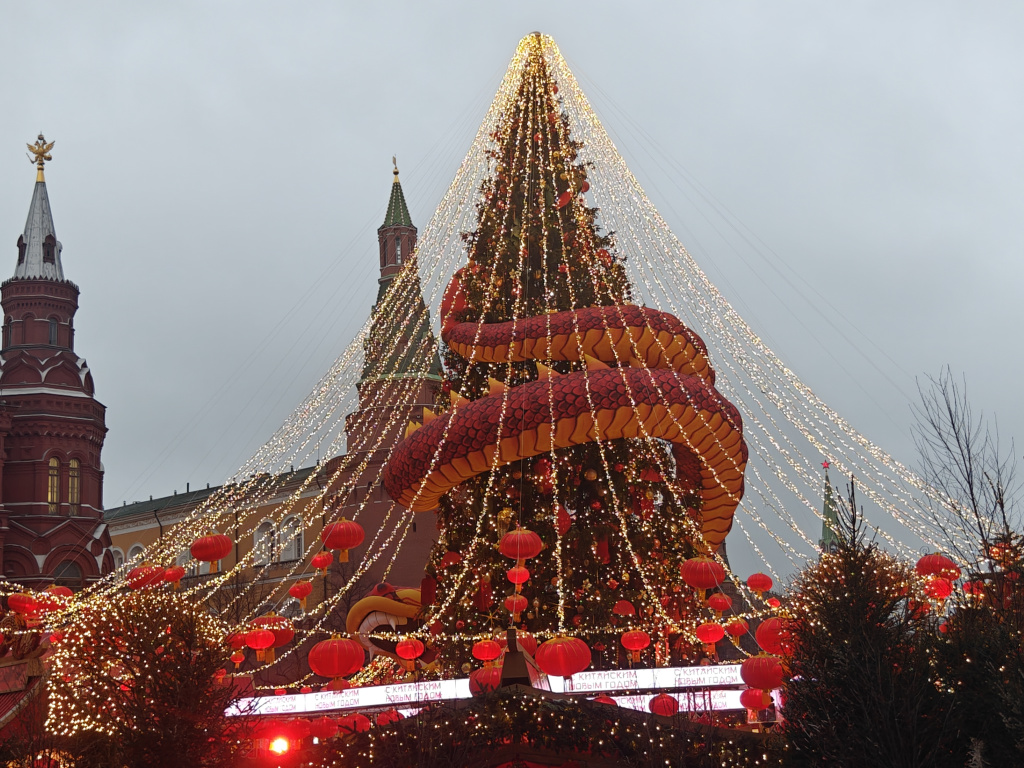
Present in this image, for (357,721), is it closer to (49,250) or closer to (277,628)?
(277,628)

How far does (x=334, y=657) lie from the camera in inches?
437

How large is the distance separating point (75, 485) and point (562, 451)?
29.1m

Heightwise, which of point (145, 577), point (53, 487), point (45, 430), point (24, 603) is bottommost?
point (24, 603)

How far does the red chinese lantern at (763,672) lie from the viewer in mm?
10453

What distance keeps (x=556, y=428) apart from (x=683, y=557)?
2.67 meters

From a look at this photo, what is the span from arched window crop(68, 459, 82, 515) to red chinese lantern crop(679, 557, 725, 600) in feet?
99.1

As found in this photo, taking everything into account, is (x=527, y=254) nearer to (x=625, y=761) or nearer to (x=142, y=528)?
(x=625, y=761)

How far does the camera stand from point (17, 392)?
36.9m

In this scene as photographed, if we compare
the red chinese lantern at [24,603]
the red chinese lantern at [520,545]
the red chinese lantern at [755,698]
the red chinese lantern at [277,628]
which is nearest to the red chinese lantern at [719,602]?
the red chinese lantern at [755,698]

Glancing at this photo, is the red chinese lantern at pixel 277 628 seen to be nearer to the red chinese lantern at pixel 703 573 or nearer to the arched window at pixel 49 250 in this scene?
the red chinese lantern at pixel 703 573

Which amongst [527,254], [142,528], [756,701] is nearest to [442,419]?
[527,254]

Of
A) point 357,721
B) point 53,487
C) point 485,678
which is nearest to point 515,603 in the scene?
point 485,678

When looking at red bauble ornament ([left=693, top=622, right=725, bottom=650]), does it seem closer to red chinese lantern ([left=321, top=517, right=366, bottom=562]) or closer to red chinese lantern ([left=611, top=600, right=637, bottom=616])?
red chinese lantern ([left=611, top=600, right=637, bottom=616])

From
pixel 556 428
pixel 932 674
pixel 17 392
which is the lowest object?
pixel 932 674
